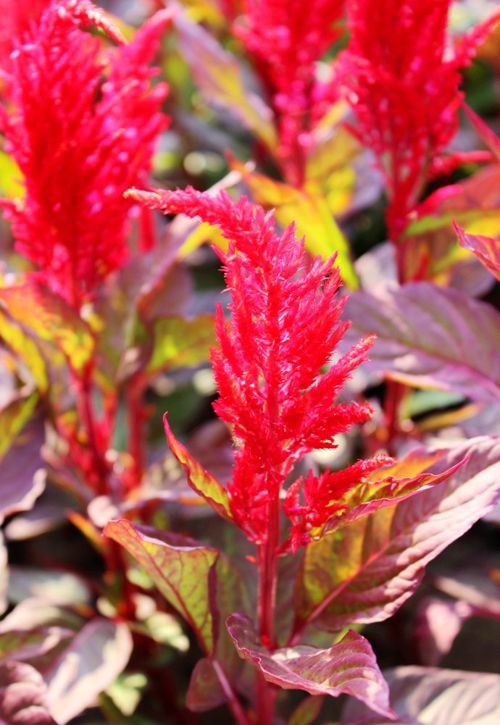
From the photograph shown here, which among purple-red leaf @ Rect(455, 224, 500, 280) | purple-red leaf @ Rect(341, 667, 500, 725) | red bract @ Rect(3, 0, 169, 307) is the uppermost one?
red bract @ Rect(3, 0, 169, 307)

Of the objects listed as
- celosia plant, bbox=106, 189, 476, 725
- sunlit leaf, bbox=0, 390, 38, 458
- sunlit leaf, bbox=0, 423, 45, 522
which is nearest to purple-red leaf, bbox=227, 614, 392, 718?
celosia plant, bbox=106, 189, 476, 725

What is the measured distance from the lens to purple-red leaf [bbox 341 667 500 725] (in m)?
0.93

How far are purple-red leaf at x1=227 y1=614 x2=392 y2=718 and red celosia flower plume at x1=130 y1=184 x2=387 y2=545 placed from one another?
5.3 inches

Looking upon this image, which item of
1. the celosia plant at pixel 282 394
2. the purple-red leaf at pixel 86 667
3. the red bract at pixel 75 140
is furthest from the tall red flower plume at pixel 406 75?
the purple-red leaf at pixel 86 667

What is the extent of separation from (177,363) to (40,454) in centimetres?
23

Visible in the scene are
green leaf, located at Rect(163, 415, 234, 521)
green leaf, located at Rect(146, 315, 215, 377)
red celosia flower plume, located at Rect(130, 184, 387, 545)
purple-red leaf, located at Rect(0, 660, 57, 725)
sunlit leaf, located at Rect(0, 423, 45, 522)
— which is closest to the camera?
red celosia flower plume, located at Rect(130, 184, 387, 545)

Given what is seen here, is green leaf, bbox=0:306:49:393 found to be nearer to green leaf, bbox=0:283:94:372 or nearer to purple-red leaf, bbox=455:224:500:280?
green leaf, bbox=0:283:94:372

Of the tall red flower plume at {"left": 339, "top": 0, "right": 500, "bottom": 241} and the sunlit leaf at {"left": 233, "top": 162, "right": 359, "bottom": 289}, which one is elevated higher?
the tall red flower plume at {"left": 339, "top": 0, "right": 500, "bottom": 241}

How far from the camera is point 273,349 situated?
0.69 meters

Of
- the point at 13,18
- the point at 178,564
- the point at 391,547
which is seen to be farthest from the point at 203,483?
the point at 13,18

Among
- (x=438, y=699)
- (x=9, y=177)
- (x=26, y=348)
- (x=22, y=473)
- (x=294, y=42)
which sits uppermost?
(x=294, y=42)

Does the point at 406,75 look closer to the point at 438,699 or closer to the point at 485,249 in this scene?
the point at 485,249

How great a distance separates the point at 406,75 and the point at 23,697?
2.83 ft

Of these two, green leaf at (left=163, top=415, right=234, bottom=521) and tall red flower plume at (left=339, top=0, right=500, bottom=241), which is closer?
green leaf at (left=163, top=415, right=234, bottom=521)
